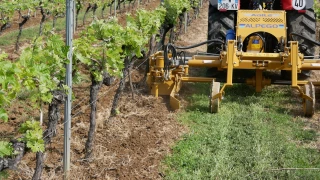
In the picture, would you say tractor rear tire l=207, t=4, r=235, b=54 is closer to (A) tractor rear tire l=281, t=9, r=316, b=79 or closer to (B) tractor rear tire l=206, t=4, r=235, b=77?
(B) tractor rear tire l=206, t=4, r=235, b=77

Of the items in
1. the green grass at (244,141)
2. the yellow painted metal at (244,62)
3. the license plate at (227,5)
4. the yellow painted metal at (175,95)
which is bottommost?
the green grass at (244,141)

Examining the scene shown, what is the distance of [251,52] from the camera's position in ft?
24.9

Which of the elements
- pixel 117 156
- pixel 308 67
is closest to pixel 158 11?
pixel 308 67

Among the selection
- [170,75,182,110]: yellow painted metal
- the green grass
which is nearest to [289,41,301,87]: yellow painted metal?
the green grass

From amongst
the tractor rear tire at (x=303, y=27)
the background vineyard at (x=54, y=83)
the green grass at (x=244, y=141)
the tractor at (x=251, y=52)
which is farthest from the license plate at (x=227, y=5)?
the green grass at (x=244, y=141)

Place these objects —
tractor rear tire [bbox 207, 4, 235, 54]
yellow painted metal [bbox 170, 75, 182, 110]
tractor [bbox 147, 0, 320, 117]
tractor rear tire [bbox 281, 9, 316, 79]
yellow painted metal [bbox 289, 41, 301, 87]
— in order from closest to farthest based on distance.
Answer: yellow painted metal [bbox 289, 41, 301, 87] < tractor [bbox 147, 0, 320, 117] < yellow painted metal [bbox 170, 75, 182, 110] < tractor rear tire [bbox 281, 9, 316, 79] < tractor rear tire [bbox 207, 4, 235, 54]

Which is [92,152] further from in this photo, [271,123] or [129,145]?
[271,123]

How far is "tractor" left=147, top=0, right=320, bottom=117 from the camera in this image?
23.3ft

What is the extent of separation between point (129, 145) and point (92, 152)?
51cm

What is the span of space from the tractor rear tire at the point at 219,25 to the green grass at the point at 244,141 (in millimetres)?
816

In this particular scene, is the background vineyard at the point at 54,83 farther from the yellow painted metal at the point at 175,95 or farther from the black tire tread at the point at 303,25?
the black tire tread at the point at 303,25

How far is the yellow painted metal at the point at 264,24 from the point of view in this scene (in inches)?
304

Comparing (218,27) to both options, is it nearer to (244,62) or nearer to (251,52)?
(251,52)

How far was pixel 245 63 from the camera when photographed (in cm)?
723
